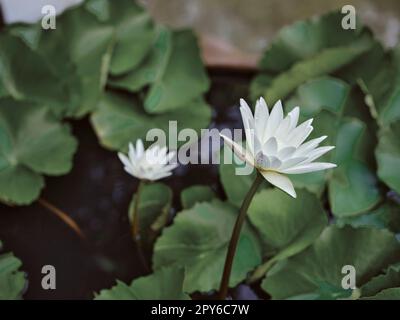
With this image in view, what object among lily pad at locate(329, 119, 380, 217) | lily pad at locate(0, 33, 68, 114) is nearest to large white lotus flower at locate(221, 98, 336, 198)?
lily pad at locate(329, 119, 380, 217)

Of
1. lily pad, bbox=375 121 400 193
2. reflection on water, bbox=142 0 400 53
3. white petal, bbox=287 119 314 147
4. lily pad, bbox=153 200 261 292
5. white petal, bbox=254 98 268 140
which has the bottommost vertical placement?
lily pad, bbox=153 200 261 292

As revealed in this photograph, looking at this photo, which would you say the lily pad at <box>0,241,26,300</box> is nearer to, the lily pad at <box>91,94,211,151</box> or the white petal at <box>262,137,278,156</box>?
the lily pad at <box>91,94,211,151</box>

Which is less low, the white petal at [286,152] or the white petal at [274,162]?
the white petal at [286,152]

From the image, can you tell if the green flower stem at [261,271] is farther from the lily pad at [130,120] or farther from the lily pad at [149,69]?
the lily pad at [149,69]

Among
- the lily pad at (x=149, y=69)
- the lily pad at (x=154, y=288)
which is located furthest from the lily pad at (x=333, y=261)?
the lily pad at (x=149, y=69)

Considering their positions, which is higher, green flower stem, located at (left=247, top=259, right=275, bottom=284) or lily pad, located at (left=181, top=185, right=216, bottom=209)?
lily pad, located at (left=181, top=185, right=216, bottom=209)

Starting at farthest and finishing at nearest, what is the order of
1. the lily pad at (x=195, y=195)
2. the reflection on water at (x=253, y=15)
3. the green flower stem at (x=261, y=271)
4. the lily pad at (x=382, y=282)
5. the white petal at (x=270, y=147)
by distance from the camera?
the reflection on water at (x=253, y=15)
the lily pad at (x=195, y=195)
the green flower stem at (x=261, y=271)
the lily pad at (x=382, y=282)
the white petal at (x=270, y=147)
